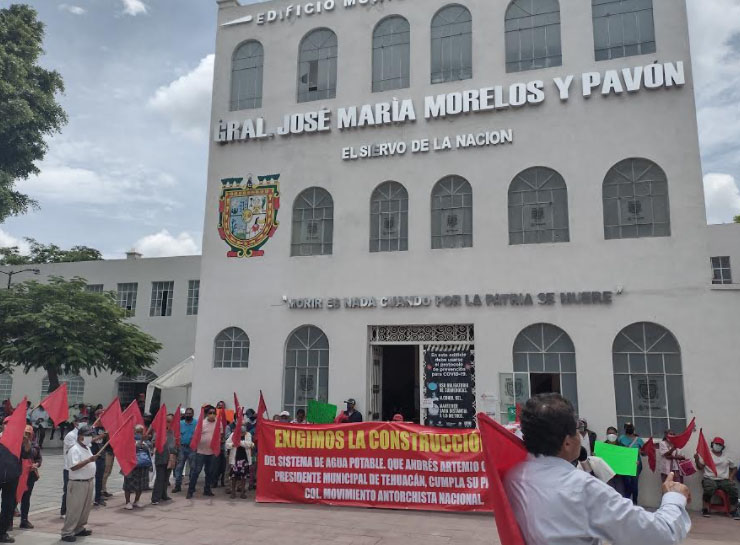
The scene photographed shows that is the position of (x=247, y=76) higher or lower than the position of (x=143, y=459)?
higher

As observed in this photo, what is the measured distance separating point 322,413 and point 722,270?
1665 cm

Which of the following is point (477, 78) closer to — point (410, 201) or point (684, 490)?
point (410, 201)

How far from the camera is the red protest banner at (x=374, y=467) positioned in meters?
9.48

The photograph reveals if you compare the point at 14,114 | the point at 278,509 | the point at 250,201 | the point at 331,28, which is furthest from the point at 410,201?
the point at 14,114

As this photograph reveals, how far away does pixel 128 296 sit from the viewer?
86.0 feet

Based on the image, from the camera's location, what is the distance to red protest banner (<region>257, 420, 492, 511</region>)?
9.48 metres

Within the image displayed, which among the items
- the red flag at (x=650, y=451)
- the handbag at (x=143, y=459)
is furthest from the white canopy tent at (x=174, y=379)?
the red flag at (x=650, y=451)

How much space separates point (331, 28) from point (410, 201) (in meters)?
5.22

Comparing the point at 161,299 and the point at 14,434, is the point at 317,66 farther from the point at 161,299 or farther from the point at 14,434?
the point at 161,299

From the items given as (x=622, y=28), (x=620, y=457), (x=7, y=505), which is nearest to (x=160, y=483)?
(x=7, y=505)

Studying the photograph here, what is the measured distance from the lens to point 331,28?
14742 mm

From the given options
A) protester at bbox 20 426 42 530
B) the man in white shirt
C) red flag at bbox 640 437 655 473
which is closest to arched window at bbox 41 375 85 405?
protester at bbox 20 426 42 530

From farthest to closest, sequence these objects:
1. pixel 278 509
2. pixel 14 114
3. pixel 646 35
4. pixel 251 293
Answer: pixel 14 114 → pixel 251 293 → pixel 646 35 → pixel 278 509

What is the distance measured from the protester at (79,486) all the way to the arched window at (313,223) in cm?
672
